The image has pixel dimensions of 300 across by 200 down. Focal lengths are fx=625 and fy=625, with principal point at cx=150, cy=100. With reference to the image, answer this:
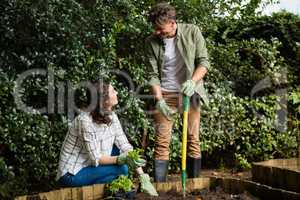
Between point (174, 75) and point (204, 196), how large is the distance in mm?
1433

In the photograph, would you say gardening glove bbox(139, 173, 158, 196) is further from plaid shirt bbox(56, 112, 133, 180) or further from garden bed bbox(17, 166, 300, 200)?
plaid shirt bbox(56, 112, 133, 180)

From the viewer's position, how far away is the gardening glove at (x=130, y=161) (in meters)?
4.23

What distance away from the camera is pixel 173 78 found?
17.1 ft

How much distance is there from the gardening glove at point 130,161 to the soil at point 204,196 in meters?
0.22

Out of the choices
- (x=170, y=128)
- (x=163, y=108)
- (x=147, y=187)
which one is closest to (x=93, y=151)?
(x=147, y=187)

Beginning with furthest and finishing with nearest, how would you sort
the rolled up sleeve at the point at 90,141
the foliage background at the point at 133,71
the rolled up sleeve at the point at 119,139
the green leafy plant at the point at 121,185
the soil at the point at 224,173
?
the soil at the point at 224,173 < the foliage background at the point at 133,71 < the rolled up sleeve at the point at 119,139 < the rolled up sleeve at the point at 90,141 < the green leafy plant at the point at 121,185

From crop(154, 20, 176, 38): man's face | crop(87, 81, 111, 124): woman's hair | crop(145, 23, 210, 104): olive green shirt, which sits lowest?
crop(87, 81, 111, 124): woman's hair

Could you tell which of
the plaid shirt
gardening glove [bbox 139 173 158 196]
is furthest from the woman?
gardening glove [bbox 139 173 158 196]

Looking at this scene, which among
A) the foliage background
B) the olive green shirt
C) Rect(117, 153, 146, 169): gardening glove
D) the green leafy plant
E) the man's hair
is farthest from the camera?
the foliage background

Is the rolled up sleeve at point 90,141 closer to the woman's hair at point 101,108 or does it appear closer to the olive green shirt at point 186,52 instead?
the woman's hair at point 101,108

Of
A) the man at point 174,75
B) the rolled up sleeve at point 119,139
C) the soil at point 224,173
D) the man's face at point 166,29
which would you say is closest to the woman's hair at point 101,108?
the rolled up sleeve at point 119,139

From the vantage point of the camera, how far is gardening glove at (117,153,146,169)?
423 cm

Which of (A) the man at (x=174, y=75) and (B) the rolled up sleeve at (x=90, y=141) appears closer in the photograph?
(B) the rolled up sleeve at (x=90, y=141)

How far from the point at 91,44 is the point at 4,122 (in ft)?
3.64
